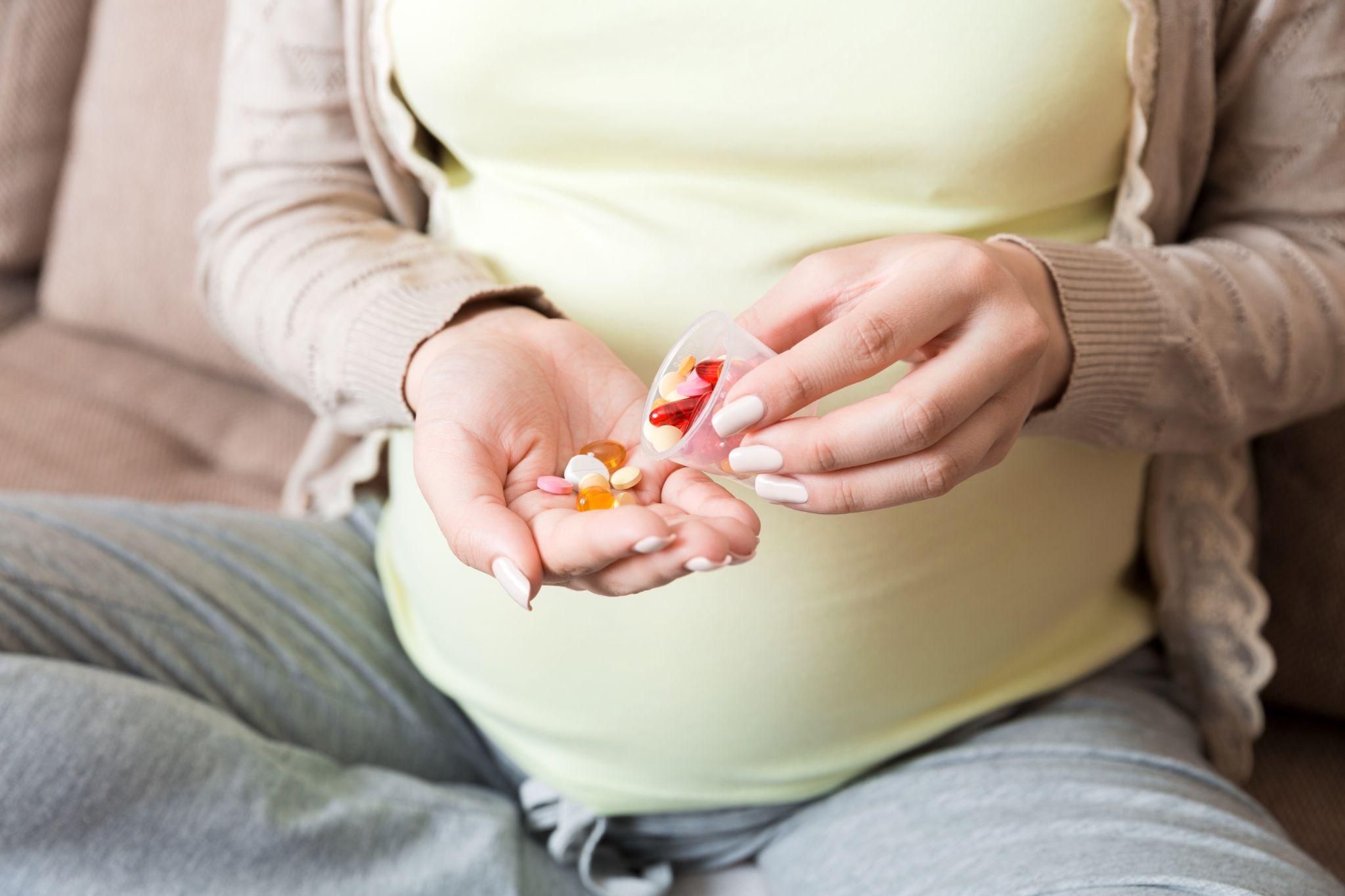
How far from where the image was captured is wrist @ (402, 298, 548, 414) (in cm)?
68

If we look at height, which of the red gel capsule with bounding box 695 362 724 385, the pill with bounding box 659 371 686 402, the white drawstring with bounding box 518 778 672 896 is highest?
the red gel capsule with bounding box 695 362 724 385

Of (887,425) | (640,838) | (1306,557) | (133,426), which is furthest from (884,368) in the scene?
(133,426)

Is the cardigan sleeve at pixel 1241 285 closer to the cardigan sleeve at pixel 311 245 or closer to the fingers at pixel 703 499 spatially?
the fingers at pixel 703 499

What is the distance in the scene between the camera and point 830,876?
73 centimetres

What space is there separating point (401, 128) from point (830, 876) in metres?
0.63

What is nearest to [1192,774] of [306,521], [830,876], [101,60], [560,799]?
[830,876]

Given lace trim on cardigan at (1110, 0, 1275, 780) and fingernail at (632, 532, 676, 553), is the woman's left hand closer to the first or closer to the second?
fingernail at (632, 532, 676, 553)

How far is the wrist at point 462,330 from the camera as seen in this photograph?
68 centimetres

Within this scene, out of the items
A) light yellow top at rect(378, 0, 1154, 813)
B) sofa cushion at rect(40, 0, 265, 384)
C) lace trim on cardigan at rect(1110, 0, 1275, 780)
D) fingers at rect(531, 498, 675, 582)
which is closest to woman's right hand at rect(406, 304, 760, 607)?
fingers at rect(531, 498, 675, 582)

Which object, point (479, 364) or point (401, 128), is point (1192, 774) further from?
point (401, 128)

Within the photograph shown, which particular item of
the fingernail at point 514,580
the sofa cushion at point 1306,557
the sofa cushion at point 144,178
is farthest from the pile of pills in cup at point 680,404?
the sofa cushion at point 144,178

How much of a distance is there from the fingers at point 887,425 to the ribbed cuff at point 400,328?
266 millimetres

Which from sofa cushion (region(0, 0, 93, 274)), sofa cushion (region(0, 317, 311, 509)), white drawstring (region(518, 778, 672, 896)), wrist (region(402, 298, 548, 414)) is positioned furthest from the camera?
sofa cushion (region(0, 0, 93, 274))

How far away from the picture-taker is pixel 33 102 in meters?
1.46
